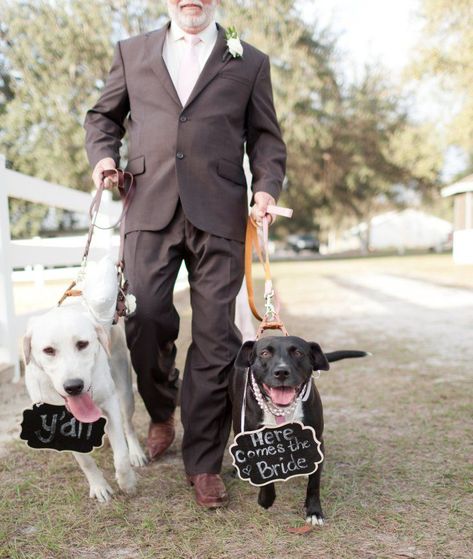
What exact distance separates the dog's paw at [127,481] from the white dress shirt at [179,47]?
75.5 inches

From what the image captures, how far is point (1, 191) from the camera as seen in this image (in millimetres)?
4914

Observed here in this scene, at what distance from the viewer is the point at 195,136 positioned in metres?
2.86

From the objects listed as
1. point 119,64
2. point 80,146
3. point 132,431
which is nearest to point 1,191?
point 119,64

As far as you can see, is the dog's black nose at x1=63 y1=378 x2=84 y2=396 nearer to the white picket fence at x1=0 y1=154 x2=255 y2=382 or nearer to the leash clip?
the leash clip

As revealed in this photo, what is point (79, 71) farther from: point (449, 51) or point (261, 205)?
point (261, 205)

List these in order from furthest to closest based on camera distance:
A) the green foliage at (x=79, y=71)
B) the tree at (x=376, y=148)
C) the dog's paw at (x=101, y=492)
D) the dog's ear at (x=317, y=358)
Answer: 1. the tree at (x=376, y=148)
2. the green foliage at (x=79, y=71)
3. the dog's paw at (x=101, y=492)
4. the dog's ear at (x=317, y=358)

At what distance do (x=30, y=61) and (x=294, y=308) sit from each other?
1852cm

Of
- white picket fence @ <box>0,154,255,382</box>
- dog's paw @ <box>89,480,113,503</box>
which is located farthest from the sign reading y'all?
white picket fence @ <box>0,154,255,382</box>

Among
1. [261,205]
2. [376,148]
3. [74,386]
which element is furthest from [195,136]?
[376,148]

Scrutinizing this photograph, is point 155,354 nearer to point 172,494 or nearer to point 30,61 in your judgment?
point 172,494

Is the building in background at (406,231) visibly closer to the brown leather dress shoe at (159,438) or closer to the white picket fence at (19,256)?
the white picket fence at (19,256)

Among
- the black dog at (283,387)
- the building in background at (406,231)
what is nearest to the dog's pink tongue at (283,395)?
the black dog at (283,387)

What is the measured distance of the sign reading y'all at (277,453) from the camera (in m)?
2.42

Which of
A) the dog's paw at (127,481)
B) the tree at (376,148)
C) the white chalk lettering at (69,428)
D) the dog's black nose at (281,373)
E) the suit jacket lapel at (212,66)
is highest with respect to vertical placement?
the tree at (376,148)
